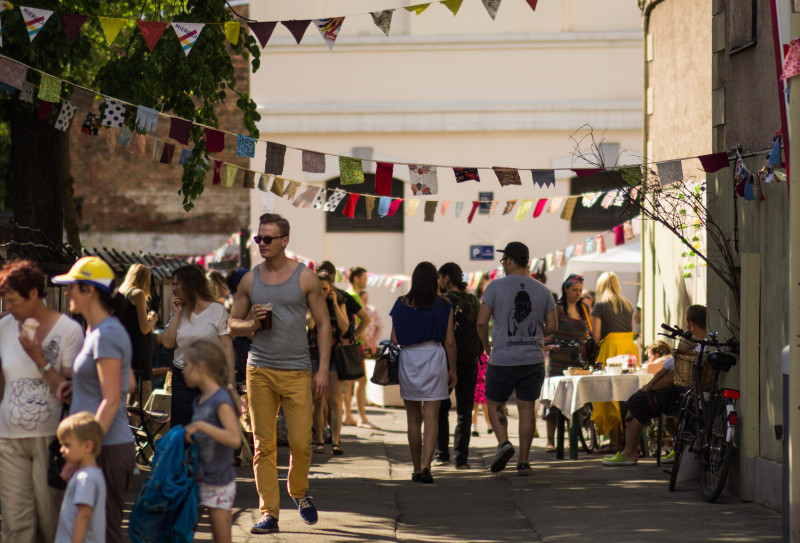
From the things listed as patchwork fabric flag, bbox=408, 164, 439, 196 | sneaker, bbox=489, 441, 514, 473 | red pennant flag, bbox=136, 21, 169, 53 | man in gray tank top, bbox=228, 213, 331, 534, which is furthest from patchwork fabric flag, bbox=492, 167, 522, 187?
man in gray tank top, bbox=228, 213, 331, 534

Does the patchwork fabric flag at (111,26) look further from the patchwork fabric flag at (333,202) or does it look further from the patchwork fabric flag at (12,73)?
the patchwork fabric flag at (333,202)

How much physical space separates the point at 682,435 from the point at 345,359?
14.2 feet

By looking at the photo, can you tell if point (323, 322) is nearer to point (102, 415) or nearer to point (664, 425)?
point (102, 415)

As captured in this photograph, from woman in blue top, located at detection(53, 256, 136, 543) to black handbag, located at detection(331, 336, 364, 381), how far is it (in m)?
7.13

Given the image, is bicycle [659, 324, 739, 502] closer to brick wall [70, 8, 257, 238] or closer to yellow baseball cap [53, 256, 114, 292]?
yellow baseball cap [53, 256, 114, 292]

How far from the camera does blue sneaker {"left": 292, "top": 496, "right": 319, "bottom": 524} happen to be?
8.12 m

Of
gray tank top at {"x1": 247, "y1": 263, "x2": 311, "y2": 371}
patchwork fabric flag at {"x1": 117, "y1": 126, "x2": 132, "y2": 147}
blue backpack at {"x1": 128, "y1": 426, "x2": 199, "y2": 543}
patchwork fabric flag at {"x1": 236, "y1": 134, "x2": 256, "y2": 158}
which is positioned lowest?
blue backpack at {"x1": 128, "y1": 426, "x2": 199, "y2": 543}

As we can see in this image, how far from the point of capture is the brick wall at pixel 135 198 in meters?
26.3

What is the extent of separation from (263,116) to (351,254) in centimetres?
305

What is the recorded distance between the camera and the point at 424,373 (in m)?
10.6

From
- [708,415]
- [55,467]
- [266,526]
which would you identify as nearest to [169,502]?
[55,467]

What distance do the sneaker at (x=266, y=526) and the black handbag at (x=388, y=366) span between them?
3027 millimetres

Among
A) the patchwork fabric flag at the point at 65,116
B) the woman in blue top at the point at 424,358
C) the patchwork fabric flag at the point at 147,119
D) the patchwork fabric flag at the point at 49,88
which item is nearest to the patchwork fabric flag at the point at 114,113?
the patchwork fabric flag at the point at 147,119

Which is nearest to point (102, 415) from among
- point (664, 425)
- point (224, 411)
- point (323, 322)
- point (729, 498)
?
point (224, 411)
